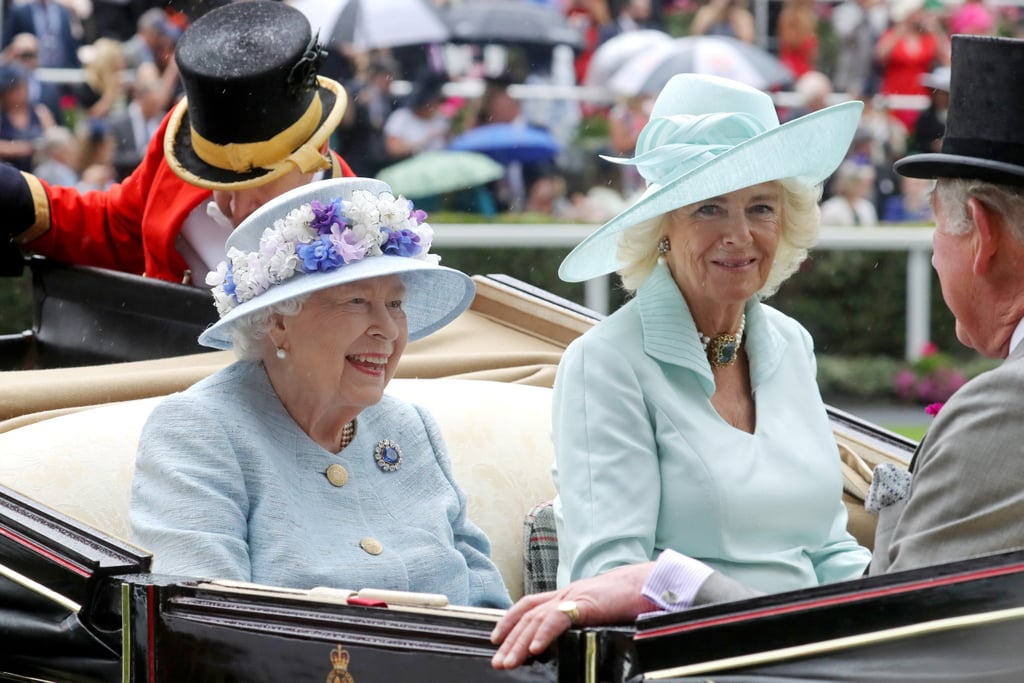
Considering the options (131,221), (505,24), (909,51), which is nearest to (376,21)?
(505,24)

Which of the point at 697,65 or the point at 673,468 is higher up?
the point at 697,65

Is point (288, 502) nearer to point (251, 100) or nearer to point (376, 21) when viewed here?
point (251, 100)

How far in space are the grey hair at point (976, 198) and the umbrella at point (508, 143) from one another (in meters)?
7.72

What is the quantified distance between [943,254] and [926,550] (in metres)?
0.43

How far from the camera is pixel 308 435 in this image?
2.71 metres

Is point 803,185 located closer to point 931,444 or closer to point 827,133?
point 827,133

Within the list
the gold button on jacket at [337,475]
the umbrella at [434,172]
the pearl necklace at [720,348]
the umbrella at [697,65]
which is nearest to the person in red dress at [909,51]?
the umbrella at [697,65]

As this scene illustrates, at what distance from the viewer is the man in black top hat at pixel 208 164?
12.7 feet

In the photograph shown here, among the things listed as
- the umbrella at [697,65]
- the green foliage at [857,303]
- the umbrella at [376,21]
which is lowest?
the green foliage at [857,303]

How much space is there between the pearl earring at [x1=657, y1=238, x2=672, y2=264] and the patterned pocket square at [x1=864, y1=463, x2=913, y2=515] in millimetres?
793

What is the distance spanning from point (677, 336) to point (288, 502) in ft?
2.30

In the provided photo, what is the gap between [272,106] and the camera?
389cm

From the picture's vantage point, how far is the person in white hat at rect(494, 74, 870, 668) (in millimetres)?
2598

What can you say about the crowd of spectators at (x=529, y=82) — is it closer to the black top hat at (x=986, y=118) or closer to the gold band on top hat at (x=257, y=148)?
the gold band on top hat at (x=257, y=148)
